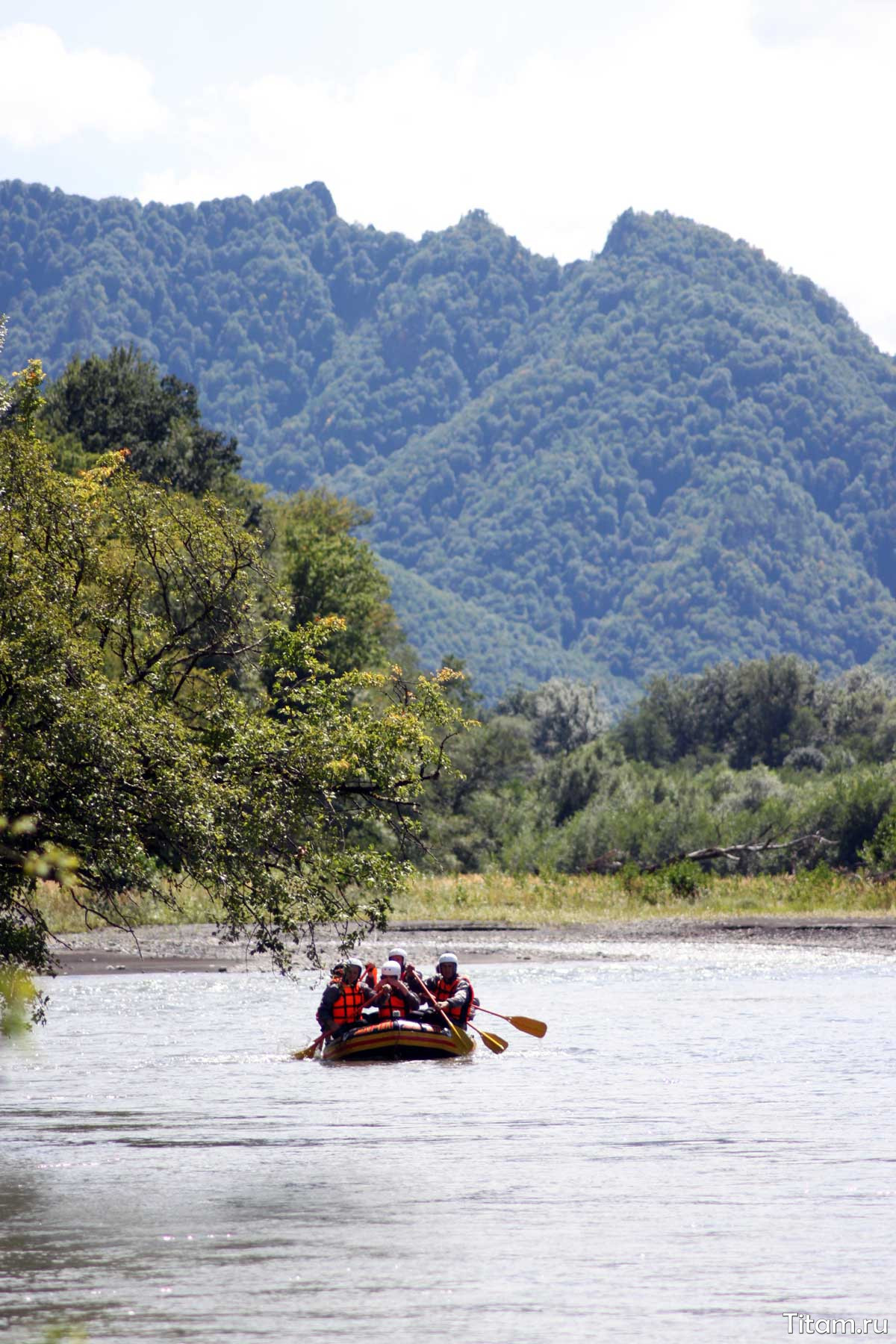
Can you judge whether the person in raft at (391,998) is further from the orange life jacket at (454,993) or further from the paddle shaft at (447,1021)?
the orange life jacket at (454,993)

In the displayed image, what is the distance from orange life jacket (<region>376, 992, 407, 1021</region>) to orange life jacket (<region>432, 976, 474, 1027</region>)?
57 centimetres

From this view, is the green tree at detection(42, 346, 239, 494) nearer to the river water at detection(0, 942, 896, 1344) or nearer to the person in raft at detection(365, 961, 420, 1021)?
the river water at detection(0, 942, 896, 1344)

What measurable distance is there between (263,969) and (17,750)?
1067 inches

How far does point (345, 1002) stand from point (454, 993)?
1767 mm

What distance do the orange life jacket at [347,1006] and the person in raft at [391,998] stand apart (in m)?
0.14

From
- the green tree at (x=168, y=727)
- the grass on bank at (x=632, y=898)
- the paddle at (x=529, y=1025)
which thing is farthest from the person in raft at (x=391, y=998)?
the grass on bank at (x=632, y=898)

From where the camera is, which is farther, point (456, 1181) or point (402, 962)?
point (402, 962)

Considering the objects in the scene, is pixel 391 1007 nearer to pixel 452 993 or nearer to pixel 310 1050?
pixel 452 993

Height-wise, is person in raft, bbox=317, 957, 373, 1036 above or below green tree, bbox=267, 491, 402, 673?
below

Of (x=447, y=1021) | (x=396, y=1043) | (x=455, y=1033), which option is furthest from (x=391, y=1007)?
(x=455, y=1033)

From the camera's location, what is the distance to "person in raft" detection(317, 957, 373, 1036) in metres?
27.2

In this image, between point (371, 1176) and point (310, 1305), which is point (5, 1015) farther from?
point (371, 1176)

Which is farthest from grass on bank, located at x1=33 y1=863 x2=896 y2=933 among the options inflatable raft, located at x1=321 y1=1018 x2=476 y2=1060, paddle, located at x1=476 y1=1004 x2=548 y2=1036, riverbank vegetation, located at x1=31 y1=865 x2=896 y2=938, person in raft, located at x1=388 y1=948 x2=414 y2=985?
inflatable raft, located at x1=321 y1=1018 x2=476 y2=1060

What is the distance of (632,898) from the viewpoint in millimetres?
54375
